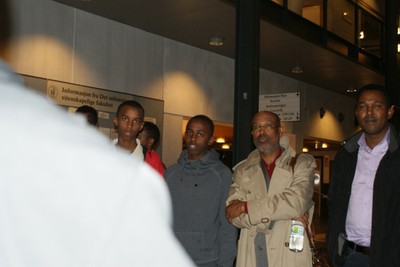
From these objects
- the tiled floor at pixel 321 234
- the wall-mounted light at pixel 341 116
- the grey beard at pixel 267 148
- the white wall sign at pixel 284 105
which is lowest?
the tiled floor at pixel 321 234

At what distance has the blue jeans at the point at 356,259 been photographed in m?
4.26

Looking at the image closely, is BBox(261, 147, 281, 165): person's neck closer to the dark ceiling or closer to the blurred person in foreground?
the blurred person in foreground

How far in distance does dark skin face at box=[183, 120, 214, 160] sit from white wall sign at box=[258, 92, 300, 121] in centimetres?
349

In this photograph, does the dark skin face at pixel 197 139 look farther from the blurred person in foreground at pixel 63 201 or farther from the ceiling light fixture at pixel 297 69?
the ceiling light fixture at pixel 297 69

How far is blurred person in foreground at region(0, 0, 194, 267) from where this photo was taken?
52 cm

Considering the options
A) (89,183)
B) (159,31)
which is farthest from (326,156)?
(89,183)

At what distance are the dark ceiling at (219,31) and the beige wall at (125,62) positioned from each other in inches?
10.1

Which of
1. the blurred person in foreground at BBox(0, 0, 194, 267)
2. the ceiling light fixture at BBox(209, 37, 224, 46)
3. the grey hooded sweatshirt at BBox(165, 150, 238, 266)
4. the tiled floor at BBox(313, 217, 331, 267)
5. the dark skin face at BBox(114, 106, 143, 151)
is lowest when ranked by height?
the tiled floor at BBox(313, 217, 331, 267)

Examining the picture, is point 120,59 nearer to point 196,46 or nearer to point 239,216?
point 196,46

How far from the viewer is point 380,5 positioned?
63.9 ft

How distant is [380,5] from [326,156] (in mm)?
7680

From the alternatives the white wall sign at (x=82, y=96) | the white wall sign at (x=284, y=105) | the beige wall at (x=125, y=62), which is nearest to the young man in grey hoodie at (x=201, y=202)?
the white wall sign at (x=284, y=105)

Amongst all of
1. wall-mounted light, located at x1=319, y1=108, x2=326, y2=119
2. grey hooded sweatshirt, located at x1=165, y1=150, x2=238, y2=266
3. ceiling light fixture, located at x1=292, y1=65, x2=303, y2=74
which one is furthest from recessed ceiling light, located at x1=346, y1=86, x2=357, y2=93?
grey hooded sweatshirt, located at x1=165, y1=150, x2=238, y2=266

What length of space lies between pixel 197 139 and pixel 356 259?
1.73 metres
